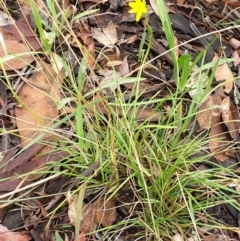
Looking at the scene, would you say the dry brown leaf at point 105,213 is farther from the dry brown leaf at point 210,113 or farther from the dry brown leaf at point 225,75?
the dry brown leaf at point 225,75

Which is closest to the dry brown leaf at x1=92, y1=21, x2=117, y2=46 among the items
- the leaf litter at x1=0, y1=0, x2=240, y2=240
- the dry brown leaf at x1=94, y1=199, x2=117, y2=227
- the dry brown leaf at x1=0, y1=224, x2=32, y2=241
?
the leaf litter at x1=0, y1=0, x2=240, y2=240

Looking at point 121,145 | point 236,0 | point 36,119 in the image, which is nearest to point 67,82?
point 36,119

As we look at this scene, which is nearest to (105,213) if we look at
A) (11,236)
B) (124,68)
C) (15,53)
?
(11,236)

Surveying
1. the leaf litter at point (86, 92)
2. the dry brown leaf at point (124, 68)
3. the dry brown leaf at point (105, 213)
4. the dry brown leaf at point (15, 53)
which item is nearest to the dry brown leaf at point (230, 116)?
the leaf litter at point (86, 92)

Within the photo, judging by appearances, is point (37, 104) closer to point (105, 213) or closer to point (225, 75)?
point (105, 213)

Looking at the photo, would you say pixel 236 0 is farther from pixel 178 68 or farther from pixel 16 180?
pixel 16 180

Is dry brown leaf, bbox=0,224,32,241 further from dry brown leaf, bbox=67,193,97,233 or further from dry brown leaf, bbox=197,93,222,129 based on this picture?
dry brown leaf, bbox=197,93,222,129

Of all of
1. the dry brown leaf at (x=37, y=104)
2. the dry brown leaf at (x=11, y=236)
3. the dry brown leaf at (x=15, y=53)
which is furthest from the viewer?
the dry brown leaf at (x=15, y=53)
